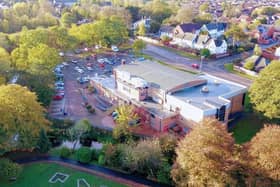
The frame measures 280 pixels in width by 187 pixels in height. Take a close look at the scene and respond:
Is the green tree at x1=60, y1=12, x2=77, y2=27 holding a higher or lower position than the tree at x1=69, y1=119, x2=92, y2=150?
higher

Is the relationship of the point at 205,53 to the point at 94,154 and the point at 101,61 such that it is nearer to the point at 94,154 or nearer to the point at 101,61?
the point at 101,61

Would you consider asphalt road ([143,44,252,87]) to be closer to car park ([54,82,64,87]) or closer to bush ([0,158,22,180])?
car park ([54,82,64,87])

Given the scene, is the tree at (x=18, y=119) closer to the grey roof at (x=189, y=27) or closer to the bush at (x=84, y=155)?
the bush at (x=84, y=155)

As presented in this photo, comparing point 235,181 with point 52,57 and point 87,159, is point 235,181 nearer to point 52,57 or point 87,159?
point 87,159

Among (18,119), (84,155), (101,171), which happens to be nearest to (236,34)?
(84,155)

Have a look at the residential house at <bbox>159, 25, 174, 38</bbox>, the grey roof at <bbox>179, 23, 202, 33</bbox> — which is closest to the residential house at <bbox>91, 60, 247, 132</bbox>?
the grey roof at <bbox>179, 23, 202, 33</bbox>

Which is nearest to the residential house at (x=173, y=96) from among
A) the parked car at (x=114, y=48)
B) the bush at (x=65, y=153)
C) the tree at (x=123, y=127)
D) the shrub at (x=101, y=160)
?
the tree at (x=123, y=127)
